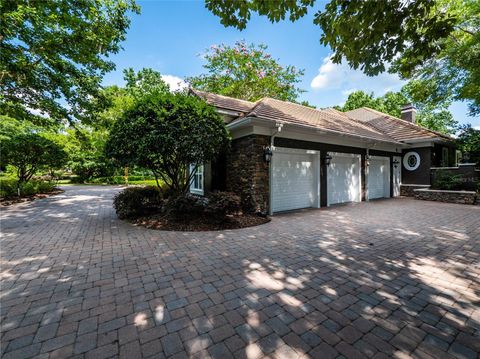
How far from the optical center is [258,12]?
3434 millimetres

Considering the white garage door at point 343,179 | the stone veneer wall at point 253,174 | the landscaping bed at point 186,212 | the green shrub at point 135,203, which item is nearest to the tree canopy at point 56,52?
the green shrub at point 135,203

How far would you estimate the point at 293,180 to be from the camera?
8.69 metres

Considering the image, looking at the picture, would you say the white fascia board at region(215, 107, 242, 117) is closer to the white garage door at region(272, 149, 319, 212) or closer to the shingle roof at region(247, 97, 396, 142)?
the shingle roof at region(247, 97, 396, 142)

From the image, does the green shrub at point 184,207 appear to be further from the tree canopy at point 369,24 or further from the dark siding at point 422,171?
the dark siding at point 422,171

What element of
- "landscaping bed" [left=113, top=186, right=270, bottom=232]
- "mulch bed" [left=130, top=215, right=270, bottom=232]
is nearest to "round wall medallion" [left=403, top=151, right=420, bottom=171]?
"landscaping bed" [left=113, top=186, right=270, bottom=232]

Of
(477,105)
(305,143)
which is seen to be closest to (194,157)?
(305,143)

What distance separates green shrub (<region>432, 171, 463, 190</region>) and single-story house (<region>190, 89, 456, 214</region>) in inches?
31.2

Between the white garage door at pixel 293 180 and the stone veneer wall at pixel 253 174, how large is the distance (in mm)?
533

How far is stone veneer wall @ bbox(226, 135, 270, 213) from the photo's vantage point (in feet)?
24.7

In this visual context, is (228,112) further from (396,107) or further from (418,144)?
(396,107)

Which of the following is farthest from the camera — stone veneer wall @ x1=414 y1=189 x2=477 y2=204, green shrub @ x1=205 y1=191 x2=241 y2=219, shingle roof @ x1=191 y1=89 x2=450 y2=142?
stone veneer wall @ x1=414 y1=189 x2=477 y2=204

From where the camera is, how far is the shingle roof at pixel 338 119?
9430mm

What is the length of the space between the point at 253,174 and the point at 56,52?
8.69 metres

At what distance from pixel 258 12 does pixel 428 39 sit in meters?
2.55
